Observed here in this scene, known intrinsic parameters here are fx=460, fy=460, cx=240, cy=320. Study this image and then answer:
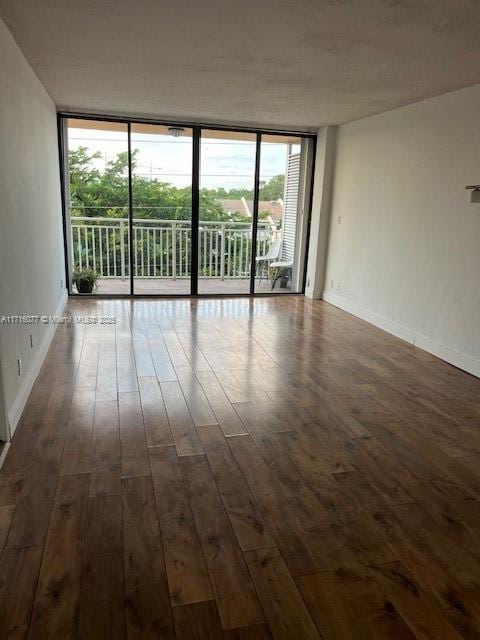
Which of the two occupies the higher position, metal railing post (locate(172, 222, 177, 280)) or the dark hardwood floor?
metal railing post (locate(172, 222, 177, 280))

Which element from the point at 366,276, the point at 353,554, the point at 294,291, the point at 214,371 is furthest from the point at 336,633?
the point at 294,291

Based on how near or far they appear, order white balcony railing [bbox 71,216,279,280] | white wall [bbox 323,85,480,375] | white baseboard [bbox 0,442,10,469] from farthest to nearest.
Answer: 1. white balcony railing [bbox 71,216,279,280]
2. white wall [bbox 323,85,480,375]
3. white baseboard [bbox 0,442,10,469]

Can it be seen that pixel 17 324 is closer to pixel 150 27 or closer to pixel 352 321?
pixel 150 27

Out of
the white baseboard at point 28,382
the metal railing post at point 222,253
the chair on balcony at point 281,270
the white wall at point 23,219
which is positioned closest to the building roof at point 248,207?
the metal railing post at point 222,253

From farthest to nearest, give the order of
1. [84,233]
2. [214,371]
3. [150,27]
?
[84,233], [214,371], [150,27]

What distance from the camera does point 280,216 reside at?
272 inches

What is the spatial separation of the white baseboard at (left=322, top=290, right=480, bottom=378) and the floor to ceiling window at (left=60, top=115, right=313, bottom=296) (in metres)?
1.06

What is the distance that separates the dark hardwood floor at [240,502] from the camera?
153cm

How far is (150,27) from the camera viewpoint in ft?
9.01

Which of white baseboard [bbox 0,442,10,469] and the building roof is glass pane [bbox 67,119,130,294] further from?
white baseboard [bbox 0,442,10,469]

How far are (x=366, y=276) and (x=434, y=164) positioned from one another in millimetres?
1542

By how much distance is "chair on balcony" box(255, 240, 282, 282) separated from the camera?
278 inches

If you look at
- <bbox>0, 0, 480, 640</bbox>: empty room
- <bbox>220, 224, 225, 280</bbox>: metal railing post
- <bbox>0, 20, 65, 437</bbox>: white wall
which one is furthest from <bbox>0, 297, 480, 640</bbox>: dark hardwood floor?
<bbox>220, 224, 225, 280</bbox>: metal railing post

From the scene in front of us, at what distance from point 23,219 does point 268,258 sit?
432 centimetres
